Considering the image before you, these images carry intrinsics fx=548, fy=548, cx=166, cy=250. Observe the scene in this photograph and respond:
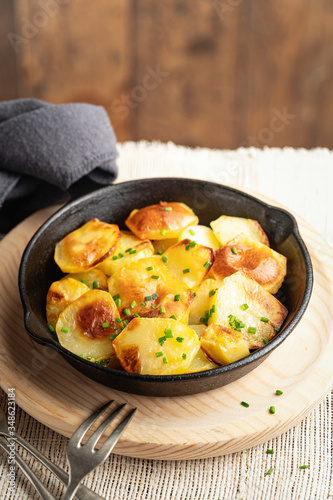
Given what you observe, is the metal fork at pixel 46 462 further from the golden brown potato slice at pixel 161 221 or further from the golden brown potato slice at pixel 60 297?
the golden brown potato slice at pixel 161 221

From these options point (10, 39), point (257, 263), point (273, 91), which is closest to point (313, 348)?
point (257, 263)

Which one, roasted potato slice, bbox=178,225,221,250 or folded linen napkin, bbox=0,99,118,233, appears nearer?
roasted potato slice, bbox=178,225,221,250

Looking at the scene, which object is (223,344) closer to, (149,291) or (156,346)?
(156,346)

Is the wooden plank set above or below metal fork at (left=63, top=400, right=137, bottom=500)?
above

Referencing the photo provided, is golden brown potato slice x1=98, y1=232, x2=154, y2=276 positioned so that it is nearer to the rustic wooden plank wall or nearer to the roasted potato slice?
the roasted potato slice

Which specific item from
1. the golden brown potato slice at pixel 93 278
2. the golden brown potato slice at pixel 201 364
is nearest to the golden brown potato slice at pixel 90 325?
the golden brown potato slice at pixel 93 278

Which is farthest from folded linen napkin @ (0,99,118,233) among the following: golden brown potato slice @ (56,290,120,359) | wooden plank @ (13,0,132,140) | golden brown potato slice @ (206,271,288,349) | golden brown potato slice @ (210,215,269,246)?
wooden plank @ (13,0,132,140)
